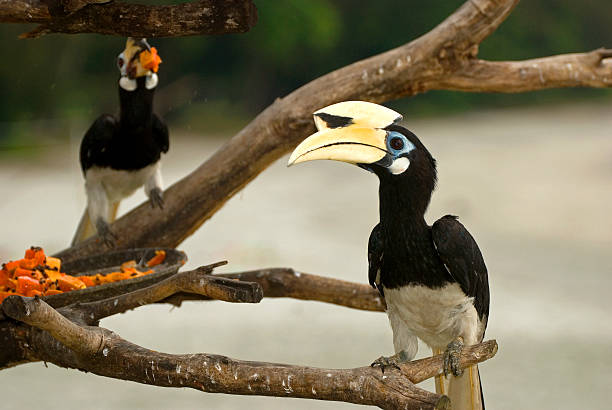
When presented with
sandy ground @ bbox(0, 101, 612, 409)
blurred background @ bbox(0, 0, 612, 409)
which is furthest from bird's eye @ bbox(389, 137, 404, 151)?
blurred background @ bbox(0, 0, 612, 409)

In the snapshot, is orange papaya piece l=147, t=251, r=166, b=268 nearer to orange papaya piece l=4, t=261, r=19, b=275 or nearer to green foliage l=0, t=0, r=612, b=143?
orange papaya piece l=4, t=261, r=19, b=275

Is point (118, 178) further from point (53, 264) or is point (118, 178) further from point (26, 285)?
point (26, 285)

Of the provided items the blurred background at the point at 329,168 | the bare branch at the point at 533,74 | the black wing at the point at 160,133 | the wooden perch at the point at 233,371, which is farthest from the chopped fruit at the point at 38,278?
the blurred background at the point at 329,168

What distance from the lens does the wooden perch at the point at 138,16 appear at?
123cm

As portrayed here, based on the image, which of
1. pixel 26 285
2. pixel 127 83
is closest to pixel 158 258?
pixel 26 285

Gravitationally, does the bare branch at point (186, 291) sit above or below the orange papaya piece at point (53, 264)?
below

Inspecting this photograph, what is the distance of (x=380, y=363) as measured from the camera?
1321 millimetres

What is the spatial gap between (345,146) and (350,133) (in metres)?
0.03

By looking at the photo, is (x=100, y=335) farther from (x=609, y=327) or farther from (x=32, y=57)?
(x=32, y=57)

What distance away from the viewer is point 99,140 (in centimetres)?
230

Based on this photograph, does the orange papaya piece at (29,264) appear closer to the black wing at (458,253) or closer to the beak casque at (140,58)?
the beak casque at (140,58)

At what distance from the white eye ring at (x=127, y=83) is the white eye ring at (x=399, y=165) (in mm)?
939

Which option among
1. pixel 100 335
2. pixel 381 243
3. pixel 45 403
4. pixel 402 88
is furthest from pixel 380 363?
pixel 45 403

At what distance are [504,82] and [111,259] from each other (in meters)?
1.08
